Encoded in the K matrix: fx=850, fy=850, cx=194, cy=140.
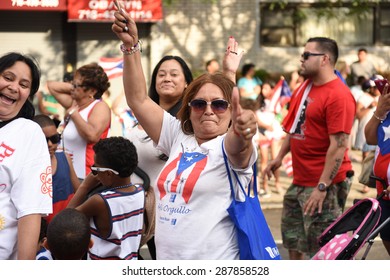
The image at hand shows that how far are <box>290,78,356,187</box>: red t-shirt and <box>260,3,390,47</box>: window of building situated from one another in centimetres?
1289

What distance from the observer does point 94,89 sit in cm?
712

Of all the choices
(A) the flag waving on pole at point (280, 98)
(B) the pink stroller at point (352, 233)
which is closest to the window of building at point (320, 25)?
(A) the flag waving on pole at point (280, 98)

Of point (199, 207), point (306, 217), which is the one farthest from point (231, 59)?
point (306, 217)

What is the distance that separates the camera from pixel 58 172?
6078mm

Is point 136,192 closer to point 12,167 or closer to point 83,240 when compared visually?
point 83,240

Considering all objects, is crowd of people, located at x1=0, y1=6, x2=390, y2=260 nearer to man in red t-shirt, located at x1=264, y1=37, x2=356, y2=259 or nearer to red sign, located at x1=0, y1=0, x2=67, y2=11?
man in red t-shirt, located at x1=264, y1=37, x2=356, y2=259

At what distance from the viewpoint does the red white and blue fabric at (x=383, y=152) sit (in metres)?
6.21

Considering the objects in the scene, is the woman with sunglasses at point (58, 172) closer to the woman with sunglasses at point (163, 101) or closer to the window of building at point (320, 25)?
the woman with sunglasses at point (163, 101)

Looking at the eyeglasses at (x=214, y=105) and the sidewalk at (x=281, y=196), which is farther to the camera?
the sidewalk at (x=281, y=196)

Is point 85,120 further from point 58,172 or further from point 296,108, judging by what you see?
point 296,108

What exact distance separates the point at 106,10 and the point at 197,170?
1413 cm

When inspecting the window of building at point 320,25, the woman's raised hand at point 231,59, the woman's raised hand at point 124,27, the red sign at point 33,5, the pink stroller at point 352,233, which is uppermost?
the red sign at point 33,5

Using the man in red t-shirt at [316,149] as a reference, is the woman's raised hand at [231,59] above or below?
above
